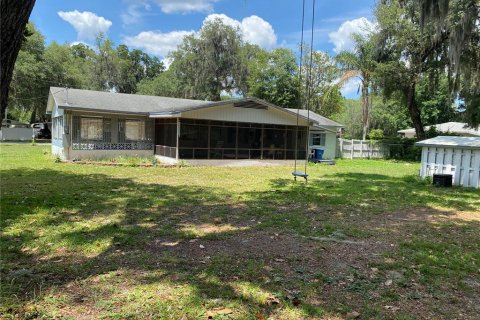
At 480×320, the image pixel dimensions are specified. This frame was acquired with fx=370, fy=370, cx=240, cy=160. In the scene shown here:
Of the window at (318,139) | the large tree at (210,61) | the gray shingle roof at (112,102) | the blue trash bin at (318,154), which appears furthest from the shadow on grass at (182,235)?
the large tree at (210,61)

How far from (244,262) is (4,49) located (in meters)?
3.12

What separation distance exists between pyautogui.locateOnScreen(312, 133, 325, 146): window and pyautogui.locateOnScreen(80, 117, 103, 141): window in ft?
40.3

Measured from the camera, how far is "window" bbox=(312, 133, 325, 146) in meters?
22.7

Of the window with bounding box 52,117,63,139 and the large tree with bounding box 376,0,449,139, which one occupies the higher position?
the large tree with bounding box 376,0,449,139

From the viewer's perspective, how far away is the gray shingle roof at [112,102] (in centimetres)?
1706

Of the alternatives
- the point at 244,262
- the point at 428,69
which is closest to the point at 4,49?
the point at 244,262

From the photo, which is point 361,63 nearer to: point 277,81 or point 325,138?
point 325,138

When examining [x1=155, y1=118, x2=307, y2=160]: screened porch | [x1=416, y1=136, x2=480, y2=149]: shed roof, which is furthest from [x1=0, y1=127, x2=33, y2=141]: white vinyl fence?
[x1=416, y1=136, x2=480, y2=149]: shed roof

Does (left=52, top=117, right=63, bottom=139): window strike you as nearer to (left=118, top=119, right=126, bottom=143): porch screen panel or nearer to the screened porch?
(left=118, top=119, right=126, bottom=143): porch screen panel

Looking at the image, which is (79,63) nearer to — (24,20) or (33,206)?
(33,206)

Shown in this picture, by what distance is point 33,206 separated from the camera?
22.8 ft

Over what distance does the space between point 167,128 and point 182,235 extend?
544 inches

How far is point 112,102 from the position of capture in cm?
1881

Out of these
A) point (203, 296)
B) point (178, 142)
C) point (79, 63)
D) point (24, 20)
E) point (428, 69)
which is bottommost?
point (203, 296)
